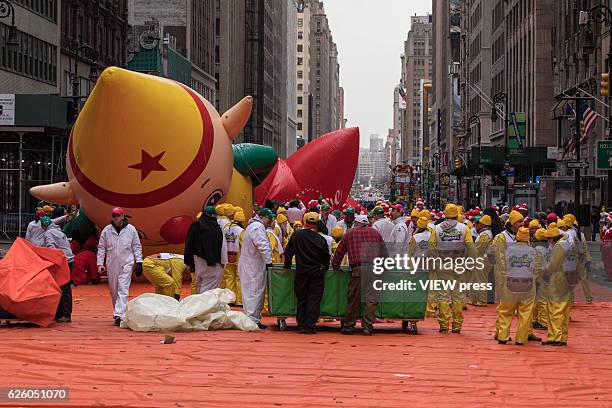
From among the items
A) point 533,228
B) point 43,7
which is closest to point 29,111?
point 43,7

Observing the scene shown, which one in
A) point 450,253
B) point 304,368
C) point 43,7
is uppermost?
point 43,7

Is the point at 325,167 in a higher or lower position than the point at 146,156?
higher

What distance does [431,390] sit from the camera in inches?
425

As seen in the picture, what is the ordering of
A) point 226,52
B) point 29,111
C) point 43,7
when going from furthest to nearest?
point 226,52
point 43,7
point 29,111

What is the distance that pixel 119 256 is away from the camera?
15797 millimetres

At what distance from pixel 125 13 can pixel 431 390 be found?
5618 cm

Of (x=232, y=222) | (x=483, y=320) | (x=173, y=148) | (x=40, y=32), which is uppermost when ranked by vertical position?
(x=40, y=32)

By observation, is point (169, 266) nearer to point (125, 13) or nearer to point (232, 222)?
point (232, 222)

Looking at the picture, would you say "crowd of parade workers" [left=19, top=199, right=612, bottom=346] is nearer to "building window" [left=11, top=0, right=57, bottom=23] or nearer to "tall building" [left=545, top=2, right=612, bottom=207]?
"tall building" [left=545, top=2, right=612, bottom=207]

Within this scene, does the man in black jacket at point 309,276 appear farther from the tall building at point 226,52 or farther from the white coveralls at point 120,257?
the tall building at point 226,52

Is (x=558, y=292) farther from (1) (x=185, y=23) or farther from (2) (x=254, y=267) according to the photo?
(1) (x=185, y=23)

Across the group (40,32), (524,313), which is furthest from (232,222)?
(40,32)

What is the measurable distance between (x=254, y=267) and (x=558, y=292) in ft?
14.0

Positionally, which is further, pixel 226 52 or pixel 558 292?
pixel 226 52
